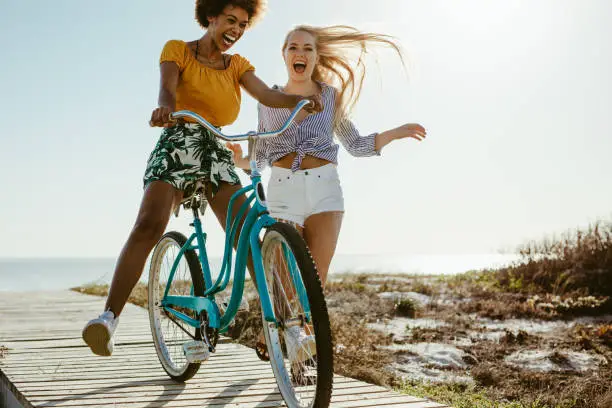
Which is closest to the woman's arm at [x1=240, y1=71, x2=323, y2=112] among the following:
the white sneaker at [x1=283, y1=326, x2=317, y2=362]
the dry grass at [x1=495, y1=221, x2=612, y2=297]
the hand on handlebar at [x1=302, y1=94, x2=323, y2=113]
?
the hand on handlebar at [x1=302, y1=94, x2=323, y2=113]

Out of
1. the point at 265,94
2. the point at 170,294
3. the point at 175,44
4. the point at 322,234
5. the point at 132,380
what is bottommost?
the point at 132,380

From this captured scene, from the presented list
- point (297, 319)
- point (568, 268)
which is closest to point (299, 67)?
point (297, 319)

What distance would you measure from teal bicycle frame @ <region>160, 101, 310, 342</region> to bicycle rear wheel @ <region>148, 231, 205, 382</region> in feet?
0.18

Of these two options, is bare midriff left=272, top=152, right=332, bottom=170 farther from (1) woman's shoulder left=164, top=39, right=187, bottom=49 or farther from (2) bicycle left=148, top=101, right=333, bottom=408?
(1) woman's shoulder left=164, top=39, right=187, bottom=49

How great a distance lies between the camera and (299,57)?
4254mm

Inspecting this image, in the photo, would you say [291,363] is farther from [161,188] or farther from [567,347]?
[567,347]

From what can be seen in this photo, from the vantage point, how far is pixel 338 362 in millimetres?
5391

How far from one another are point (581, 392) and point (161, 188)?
11.8 ft

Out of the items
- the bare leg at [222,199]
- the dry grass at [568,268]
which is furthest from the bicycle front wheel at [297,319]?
the dry grass at [568,268]

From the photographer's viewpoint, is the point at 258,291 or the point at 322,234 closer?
the point at 258,291

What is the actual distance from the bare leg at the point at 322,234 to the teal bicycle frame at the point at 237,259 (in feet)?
2.07

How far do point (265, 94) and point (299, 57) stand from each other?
26.0 inches

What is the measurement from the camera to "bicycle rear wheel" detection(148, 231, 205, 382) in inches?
158

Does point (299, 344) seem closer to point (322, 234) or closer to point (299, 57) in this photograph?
point (322, 234)
